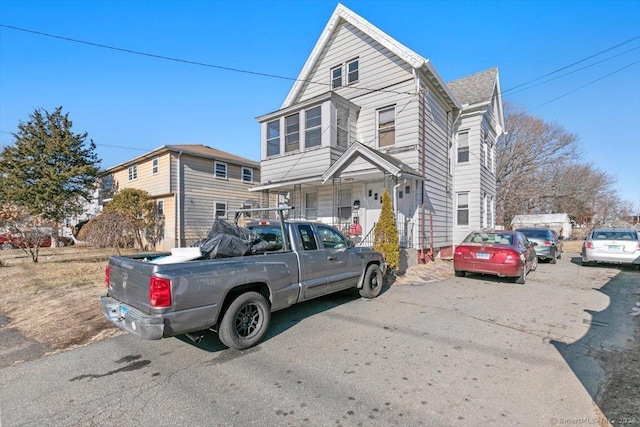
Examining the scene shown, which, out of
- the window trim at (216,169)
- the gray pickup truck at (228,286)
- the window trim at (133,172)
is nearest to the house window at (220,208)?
the window trim at (216,169)

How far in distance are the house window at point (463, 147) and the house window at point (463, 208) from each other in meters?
1.72

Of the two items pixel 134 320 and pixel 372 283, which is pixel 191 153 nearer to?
pixel 372 283

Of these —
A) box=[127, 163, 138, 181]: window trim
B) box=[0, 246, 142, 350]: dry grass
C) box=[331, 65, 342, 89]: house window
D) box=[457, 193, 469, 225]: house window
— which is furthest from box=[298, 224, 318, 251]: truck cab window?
box=[127, 163, 138, 181]: window trim

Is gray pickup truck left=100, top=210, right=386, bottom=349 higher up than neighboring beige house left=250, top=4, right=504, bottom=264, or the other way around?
A: neighboring beige house left=250, top=4, right=504, bottom=264

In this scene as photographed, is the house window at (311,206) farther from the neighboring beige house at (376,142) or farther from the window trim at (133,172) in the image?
the window trim at (133,172)

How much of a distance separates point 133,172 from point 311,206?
15.6 meters

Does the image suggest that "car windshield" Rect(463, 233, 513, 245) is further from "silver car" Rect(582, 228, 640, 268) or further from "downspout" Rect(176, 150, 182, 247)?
"downspout" Rect(176, 150, 182, 247)

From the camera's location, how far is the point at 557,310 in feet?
20.2

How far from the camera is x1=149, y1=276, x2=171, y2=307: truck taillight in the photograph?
3.50m

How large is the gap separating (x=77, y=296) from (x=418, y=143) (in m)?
11.1

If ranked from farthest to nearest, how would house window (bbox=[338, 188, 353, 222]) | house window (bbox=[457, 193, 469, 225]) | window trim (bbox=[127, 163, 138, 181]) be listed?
1. window trim (bbox=[127, 163, 138, 181])
2. house window (bbox=[457, 193, 469, 225])
3. house window (bbox=[338, 188, 353, 222])

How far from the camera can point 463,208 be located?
15.3 metres

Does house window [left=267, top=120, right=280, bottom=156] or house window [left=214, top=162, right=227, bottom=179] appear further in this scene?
house window [left=214, top=162, right=227, bottom=179]

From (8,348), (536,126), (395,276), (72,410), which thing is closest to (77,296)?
(8,348)
